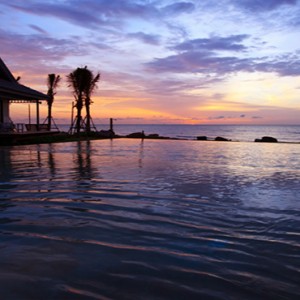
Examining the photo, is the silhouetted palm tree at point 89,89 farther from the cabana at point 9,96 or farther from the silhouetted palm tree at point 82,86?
the cabana at point 9,96

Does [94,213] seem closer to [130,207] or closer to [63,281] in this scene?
[130,207]

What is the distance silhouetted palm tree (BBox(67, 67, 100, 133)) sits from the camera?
38688mm

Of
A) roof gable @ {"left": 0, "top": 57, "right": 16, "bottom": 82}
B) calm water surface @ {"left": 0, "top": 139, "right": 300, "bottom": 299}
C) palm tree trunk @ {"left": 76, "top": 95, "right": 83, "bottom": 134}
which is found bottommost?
calm water surface @ {"left": 0, "top": 139, "right": 300, "bottom": 299}

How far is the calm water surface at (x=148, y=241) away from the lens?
11.4 feet

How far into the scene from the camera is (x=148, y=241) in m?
4.79

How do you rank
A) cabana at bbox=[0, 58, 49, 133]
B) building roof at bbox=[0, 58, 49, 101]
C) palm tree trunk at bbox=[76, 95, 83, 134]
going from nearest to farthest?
building roof at bbox=[0, 58, 49, 101]
cabana at bbox=[0, 58, 49, 133]
palm tree trunk at bbox=[76, 95, 83, 134]

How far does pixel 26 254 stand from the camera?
4.22 meters

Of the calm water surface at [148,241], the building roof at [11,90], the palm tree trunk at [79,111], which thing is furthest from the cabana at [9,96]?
the calm water surface at [148,241]

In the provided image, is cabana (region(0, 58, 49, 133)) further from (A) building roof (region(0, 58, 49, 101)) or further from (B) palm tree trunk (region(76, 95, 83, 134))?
(B) palm tree trunk (region(76, 95, 83, 134))

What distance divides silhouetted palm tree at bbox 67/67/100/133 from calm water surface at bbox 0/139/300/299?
3059 cm

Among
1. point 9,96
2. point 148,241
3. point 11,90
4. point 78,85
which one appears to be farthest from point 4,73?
point 148,241

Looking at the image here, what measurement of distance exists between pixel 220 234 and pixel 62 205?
3261mm

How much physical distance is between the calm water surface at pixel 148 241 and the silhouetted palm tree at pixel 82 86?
100 ft

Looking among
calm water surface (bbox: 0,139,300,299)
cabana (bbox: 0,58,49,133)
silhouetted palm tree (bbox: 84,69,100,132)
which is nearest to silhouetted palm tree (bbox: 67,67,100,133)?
silhouetted palm tree (bbox: 84,69,100,132)
